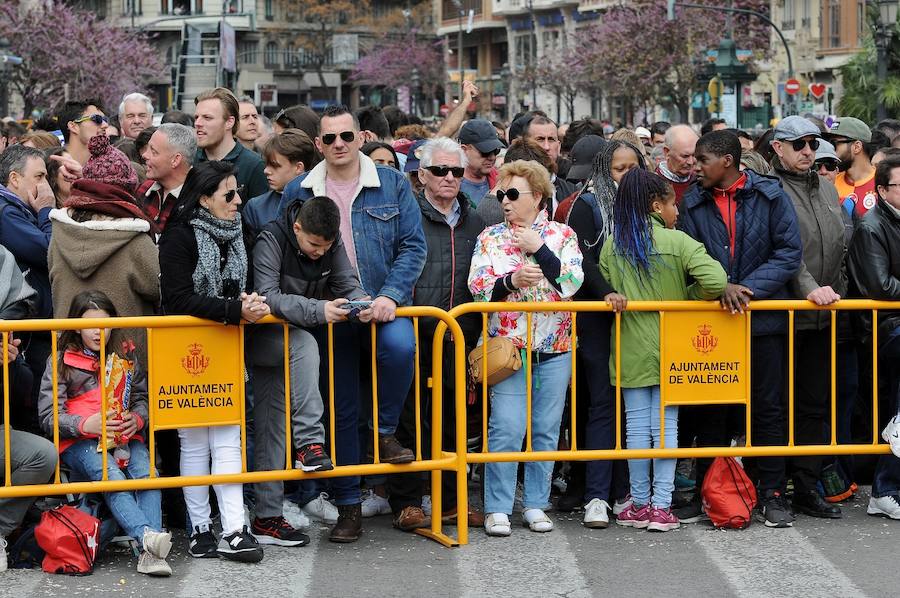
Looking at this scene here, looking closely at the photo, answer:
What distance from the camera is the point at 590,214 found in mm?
8312

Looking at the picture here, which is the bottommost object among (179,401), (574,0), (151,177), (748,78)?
(179,401)

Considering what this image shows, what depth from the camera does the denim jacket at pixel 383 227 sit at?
784 cm

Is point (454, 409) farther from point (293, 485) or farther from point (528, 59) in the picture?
point (528, 59)

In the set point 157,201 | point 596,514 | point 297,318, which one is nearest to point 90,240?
point 297,318

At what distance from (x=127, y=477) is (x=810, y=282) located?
371cm

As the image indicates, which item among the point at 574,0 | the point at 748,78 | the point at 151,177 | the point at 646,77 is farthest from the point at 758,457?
the point at 574,0

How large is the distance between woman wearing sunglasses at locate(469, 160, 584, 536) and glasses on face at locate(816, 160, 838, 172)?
7.19 ft

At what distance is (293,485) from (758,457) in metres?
2.59

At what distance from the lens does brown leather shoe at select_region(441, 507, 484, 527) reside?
795cm

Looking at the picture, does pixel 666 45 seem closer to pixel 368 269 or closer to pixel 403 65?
pixel 403 65

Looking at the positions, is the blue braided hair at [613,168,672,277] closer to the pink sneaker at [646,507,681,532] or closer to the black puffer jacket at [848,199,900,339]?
the black puffer jacket at [848,199,900,339]

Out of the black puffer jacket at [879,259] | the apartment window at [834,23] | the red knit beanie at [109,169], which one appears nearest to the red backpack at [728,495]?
the black puffer jacket at [879,259]

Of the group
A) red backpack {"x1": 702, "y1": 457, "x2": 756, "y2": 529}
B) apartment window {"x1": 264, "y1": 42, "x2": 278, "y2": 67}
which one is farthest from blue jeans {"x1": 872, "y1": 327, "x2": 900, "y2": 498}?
apartment window {"x1": 264, "y1": 42, "x2": 278, "y2": 67}

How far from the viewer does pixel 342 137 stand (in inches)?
312
